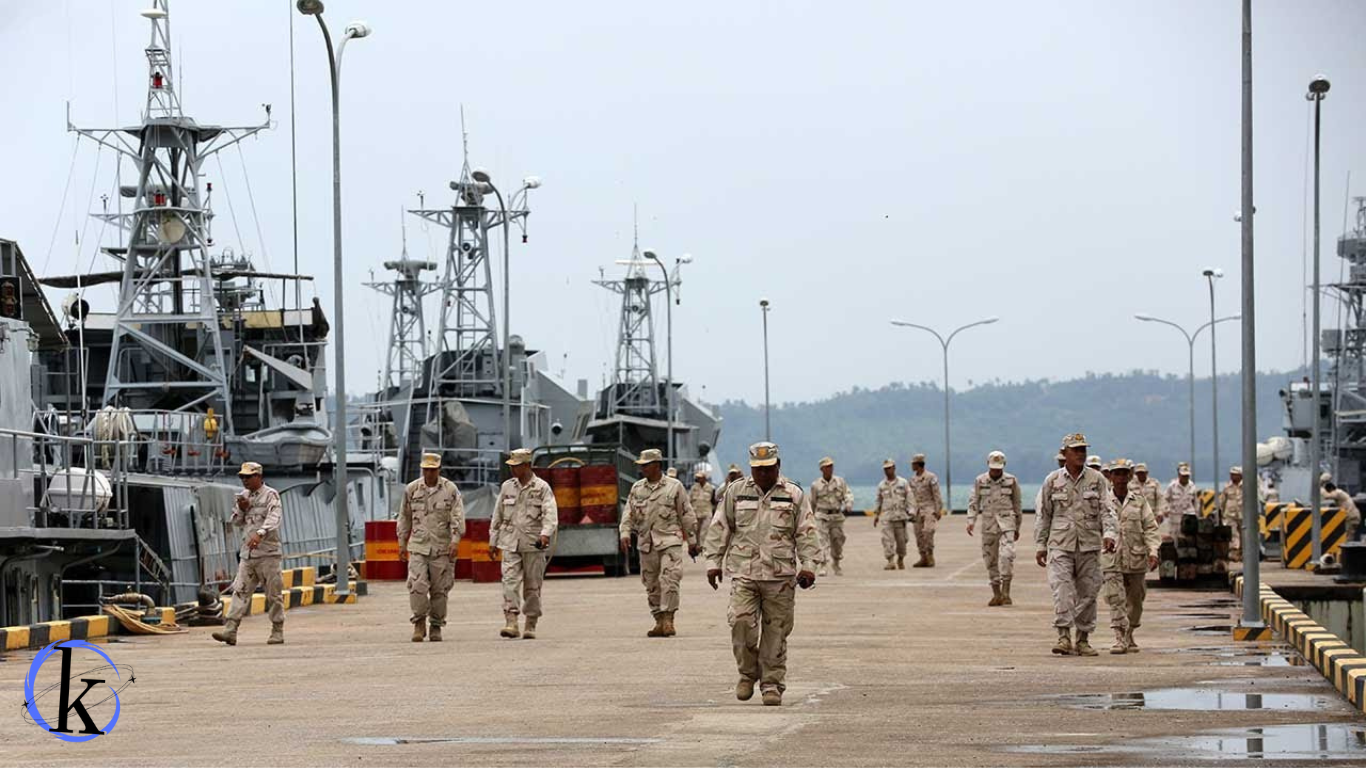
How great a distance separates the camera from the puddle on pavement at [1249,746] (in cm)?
1062

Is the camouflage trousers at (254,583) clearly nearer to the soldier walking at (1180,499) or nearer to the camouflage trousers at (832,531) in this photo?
the camouflage trousers at (832,531)

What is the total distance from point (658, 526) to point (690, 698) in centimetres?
722

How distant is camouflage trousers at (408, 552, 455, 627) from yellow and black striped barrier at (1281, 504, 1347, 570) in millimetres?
18734

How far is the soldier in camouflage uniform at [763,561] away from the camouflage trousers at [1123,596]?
507cm

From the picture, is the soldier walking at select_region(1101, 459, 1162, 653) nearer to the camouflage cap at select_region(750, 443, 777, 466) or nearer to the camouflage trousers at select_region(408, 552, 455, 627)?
the camouflage cap at select_region(750, 443, 777, 466)

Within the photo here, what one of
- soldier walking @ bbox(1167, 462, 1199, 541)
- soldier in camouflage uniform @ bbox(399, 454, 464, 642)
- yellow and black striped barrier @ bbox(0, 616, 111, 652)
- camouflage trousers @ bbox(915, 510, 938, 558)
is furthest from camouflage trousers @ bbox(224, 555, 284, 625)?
soldier walking @ bbox(1167, 462, 1199, 541)

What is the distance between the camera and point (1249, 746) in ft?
36.2

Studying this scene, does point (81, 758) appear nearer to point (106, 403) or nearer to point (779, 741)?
point (779, 741)

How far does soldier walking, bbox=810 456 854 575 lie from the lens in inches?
1336

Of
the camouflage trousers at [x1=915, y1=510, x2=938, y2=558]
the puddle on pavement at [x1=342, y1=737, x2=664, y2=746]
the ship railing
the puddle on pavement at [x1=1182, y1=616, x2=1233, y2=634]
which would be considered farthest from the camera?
the camouflage trousers at [x1=915, y1=510, x2=938, y2=558]

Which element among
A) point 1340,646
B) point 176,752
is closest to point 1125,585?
point 1340,646

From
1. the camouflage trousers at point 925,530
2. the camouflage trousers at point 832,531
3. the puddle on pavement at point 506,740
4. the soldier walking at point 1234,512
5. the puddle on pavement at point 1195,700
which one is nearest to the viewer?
the puddle on pavement at point 506,740

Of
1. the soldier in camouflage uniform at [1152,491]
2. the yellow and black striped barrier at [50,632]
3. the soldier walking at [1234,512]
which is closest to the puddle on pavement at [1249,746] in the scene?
the yellow and black striped barrier at [50,632]

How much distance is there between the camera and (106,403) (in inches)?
1640
